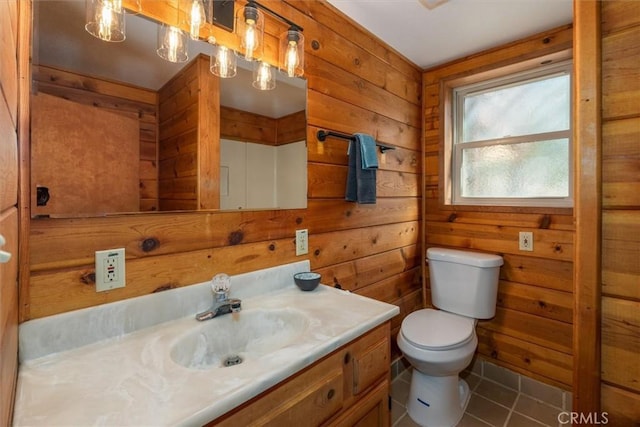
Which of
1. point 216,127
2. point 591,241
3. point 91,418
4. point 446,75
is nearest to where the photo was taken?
point 91,418

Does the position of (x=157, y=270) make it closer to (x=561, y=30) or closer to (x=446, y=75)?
(x=446, y=75)

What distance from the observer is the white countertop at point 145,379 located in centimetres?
56

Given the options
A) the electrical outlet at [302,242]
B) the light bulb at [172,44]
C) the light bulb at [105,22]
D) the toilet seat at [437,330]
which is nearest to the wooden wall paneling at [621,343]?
the toilet seat at [437,330]

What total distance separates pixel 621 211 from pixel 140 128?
1382mm

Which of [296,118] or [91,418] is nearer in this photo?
[91,418]

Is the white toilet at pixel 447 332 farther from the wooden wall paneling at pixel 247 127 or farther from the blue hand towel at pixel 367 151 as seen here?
the wooden wall paneling at pixel 247 127

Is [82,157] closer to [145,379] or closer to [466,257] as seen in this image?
[145,379]

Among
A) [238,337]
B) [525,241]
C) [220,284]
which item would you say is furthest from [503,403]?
[220,284]

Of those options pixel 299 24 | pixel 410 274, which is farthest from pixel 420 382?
pixel 299 24

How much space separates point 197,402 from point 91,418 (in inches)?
7.5

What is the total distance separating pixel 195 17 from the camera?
102 cm

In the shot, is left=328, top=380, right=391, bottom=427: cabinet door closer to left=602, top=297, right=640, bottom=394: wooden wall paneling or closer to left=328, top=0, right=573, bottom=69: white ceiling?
left=602, top=297, right=640, bottom=394: wooden wall paneling

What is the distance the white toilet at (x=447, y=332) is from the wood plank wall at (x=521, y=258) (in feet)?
0.51

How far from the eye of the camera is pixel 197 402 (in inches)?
22.9
